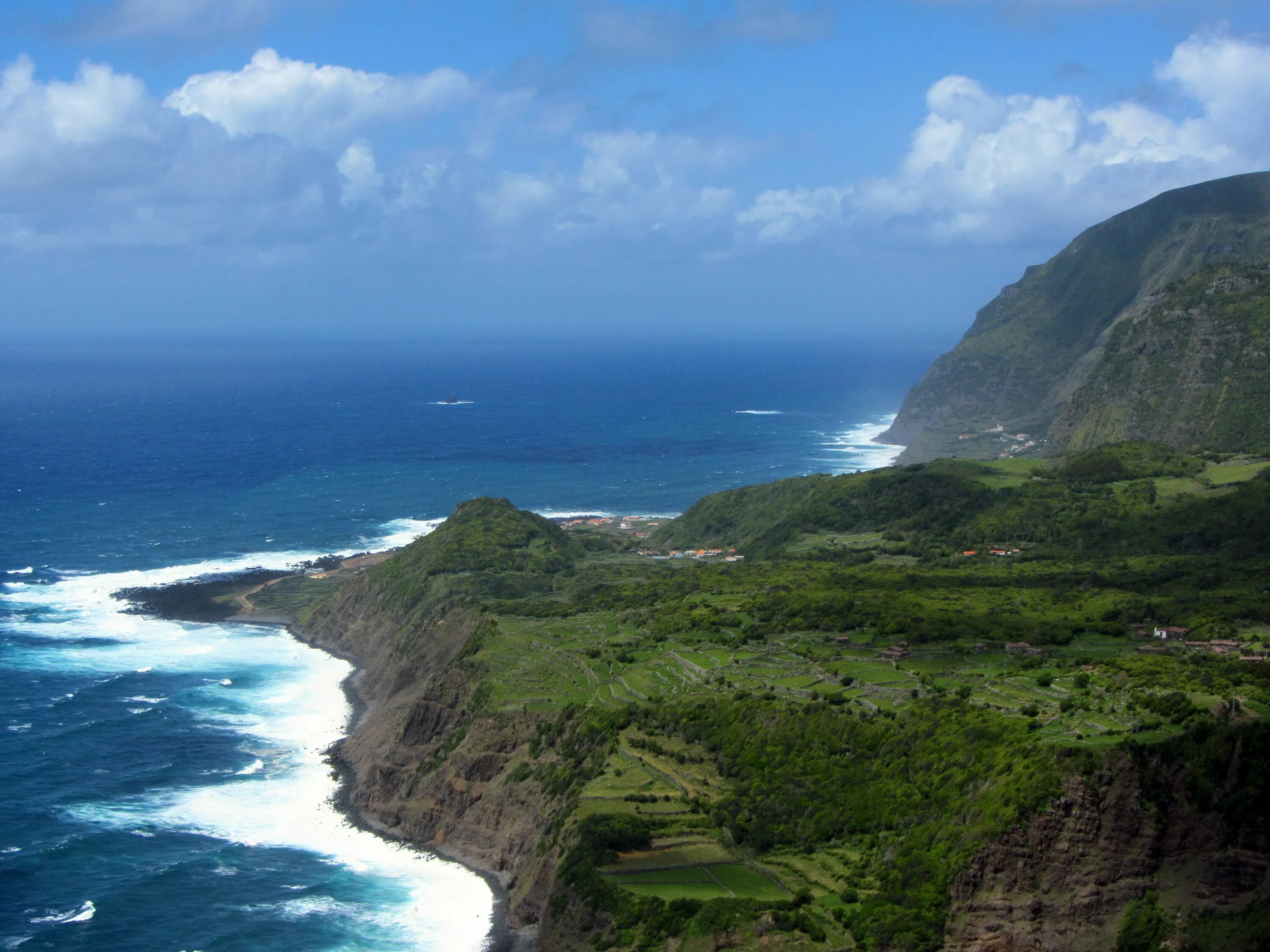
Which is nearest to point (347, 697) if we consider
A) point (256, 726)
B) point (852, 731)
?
point (256, 726)

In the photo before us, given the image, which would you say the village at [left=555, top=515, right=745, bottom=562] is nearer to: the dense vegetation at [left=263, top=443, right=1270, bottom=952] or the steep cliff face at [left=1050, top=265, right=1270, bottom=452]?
the dense vegetation at [left=263, top=443, right=1270, bottom=952]

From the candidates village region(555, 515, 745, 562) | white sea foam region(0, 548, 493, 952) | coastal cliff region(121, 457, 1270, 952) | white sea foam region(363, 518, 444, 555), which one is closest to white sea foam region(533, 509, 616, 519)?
village region(555, 515, 745, 562)

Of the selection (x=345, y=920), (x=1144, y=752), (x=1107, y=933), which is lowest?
(x=345, y=920)

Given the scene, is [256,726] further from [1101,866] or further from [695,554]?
[1101,866]

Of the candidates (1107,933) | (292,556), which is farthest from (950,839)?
(292,556)

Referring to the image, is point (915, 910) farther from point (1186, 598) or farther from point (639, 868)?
point (1186, 598)

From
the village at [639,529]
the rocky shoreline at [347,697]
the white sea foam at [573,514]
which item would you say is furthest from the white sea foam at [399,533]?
the village at [639,529]

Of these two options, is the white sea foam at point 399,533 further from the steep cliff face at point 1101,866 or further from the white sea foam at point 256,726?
the steep cliff face at point 1101,866
